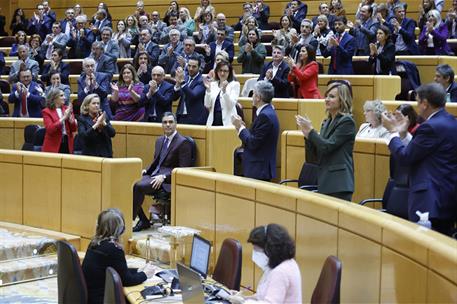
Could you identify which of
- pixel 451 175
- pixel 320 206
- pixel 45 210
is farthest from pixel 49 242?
pixel 451 175

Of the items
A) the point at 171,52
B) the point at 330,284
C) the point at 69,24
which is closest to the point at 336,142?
the point at 330,284

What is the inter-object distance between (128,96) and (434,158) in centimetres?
516

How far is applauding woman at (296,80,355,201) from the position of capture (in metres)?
5.78

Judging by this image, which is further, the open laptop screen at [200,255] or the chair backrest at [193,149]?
the chair backrest at [193,149]

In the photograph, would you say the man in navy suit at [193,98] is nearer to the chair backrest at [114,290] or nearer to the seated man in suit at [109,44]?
the seated man in suit at [109,44]

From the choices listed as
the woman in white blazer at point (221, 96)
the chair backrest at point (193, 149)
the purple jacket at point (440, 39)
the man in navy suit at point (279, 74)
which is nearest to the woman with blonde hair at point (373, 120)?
the chair backrest at point (193, 149)

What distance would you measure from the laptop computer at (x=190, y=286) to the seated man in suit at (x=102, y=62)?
784 cm

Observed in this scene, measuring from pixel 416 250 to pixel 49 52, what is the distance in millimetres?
11675

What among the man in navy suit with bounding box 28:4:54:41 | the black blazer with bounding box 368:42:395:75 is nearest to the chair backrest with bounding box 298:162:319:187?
the black blazer with bounding box 368:42:395:75

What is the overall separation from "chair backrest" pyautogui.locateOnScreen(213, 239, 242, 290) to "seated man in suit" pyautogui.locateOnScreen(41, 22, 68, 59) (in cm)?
987

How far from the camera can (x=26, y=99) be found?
36.6 feet

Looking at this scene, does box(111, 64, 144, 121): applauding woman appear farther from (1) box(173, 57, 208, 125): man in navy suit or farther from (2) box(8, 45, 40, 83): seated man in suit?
(2) box(8, 45, 40, 83): seated man in suit

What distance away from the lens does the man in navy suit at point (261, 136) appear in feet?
23.5

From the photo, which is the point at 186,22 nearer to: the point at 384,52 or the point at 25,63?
the point at 25,63
